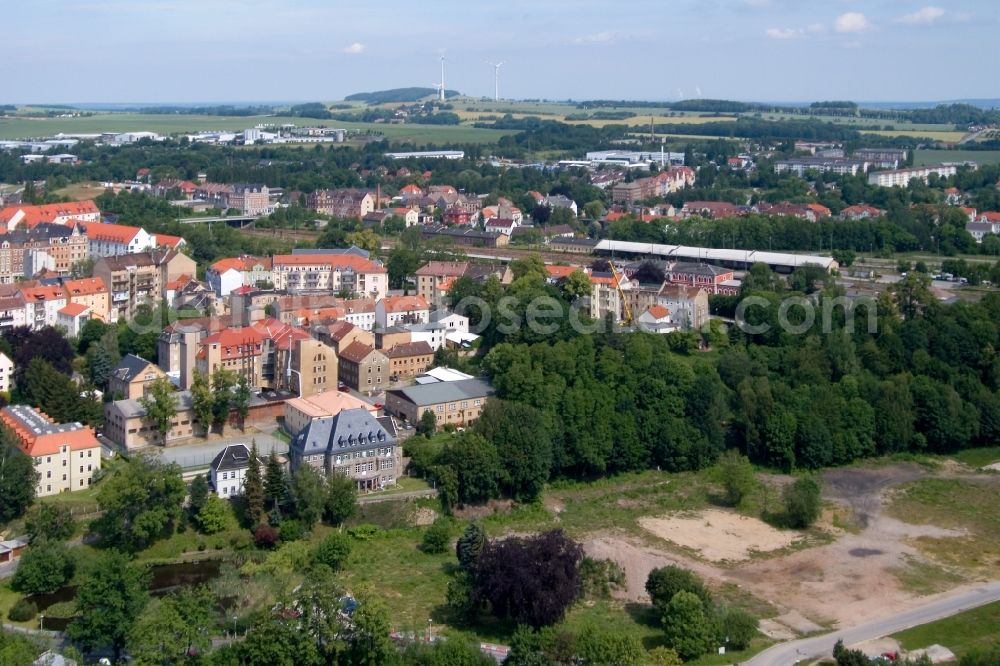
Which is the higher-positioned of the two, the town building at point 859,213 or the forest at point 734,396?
the town building at point 859,213

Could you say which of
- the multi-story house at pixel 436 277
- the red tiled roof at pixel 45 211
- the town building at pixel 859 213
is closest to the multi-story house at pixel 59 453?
the multi-story house at pixel 436 277

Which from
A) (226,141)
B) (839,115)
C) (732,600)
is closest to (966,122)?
(839,115)

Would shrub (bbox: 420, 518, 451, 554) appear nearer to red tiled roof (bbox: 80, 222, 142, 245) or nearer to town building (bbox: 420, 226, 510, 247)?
red tiled roof (bbox: 80, 222, 142, 245)

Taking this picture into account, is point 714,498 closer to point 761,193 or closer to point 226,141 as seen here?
point 761,193

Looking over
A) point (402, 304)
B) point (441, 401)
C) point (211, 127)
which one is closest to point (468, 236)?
point (402, 304)

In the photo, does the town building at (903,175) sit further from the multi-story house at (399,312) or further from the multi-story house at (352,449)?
the multi-story house at (352,449)

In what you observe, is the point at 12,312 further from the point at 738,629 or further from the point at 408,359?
the point at 738,629

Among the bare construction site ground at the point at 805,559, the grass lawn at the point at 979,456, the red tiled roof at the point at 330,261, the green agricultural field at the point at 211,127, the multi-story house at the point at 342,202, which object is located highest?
the green agricultural field at the point at 211,127

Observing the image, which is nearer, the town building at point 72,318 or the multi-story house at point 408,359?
the multi-story house at point 408,359
